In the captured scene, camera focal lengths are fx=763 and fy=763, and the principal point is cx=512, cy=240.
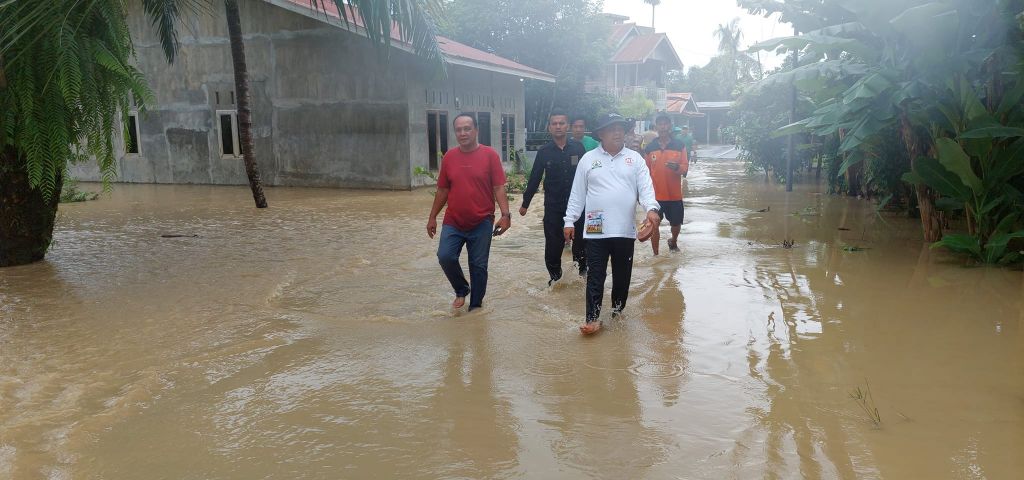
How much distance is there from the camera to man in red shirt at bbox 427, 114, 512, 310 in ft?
20.4

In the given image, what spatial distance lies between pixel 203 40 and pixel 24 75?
13699 mm

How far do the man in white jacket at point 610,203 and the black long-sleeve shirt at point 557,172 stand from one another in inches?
55.3

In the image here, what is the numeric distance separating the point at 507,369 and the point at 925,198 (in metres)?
6.68

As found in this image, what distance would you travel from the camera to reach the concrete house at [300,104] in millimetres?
17781

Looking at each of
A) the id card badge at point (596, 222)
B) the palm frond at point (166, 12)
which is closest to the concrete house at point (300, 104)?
the palm frond at point (166, 12)

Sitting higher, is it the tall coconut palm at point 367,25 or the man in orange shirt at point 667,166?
the tall coconut palm at point 367,25

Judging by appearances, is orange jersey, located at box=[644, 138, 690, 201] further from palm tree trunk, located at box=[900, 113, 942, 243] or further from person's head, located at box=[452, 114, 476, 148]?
person's head, located at box=[452, 114, 476, 148]

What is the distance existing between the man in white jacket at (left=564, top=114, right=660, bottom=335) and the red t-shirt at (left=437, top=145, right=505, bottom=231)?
0.85 metres

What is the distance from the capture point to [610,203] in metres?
5.62

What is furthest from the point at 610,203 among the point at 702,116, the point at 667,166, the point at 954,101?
the point at 702,116

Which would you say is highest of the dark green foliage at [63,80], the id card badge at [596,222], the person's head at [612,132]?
the dark green foliage at [63,80]

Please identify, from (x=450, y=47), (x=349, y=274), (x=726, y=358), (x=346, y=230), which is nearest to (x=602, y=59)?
(x=450, y=47)

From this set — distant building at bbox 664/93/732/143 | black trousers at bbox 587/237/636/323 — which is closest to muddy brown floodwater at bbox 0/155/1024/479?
black trousers at bbox 587/237/636/323

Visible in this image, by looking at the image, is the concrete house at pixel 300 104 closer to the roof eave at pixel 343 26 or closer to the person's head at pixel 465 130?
the roof eave at pixel 343 26
